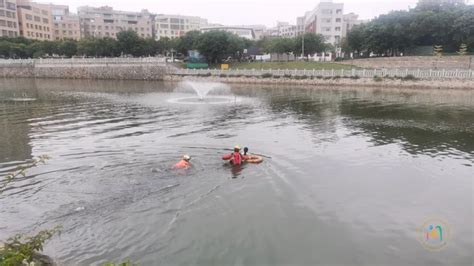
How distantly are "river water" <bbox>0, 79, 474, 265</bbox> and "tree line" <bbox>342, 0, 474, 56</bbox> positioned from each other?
208 feet

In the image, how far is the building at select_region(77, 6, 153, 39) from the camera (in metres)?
177

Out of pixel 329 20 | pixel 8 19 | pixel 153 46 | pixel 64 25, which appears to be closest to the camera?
pixel 153 46

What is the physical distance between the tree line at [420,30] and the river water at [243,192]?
63477 millimetres

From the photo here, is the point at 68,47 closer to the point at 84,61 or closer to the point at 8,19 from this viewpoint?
the point at 84,61

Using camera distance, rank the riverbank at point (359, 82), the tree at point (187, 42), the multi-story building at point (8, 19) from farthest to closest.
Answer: the multi-story building at point (8, 19)
the tree at point (187, 42)
the riverbank at point (359, 82)

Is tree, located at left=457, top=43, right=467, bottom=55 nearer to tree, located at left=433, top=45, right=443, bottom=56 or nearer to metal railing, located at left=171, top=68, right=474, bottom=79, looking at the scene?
tree, located at left=433, top=45, right=443, bottom=56

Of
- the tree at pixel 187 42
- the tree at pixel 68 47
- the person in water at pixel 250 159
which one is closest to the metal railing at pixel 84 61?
the tree at pixel 68 47

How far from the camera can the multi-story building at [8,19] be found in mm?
133625

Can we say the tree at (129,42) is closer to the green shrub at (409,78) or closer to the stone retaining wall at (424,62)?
the stone retaining wall at (424,62)

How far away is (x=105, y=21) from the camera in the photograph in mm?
179250

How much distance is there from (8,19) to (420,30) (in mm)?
136916

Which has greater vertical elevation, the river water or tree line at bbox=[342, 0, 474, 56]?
tree line at bbox=[342, 0, 474, 56]

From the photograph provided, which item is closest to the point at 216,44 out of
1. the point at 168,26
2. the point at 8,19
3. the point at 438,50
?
the point at 438,50

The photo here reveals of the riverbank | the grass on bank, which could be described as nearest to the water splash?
the riverbank
